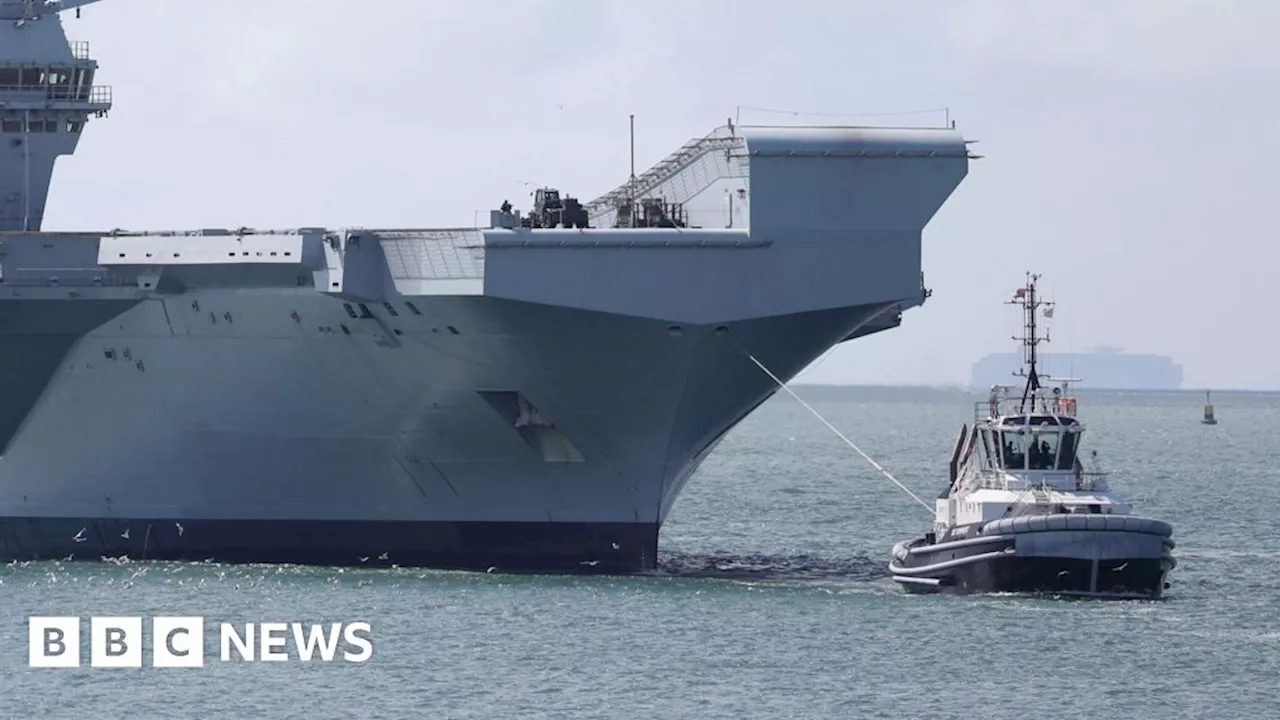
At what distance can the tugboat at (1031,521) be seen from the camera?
34.4m

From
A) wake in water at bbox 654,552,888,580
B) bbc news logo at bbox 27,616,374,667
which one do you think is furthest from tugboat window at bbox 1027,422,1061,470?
bbc news logo at bbox 27,616,374,667

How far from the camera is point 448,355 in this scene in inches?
1415

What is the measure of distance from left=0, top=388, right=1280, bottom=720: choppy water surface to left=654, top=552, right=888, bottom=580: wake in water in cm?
10

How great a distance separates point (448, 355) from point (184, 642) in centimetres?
628

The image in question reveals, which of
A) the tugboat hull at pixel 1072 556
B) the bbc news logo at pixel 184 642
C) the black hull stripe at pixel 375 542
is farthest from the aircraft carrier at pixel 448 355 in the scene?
the bbc news logo at pixel 184 642

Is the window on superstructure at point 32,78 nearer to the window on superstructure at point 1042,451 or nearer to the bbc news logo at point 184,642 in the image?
the bbc news logo at point 184,642

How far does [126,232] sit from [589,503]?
25.2 ft

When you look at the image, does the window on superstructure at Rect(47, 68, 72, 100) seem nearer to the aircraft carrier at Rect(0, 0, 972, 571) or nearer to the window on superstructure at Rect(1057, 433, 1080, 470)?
the aircraft carrier at Rect(0, 0, 972, 571)

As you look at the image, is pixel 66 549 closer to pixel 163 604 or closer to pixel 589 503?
pixel 163 604

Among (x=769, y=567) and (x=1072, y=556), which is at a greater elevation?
(x=1072, y=556)

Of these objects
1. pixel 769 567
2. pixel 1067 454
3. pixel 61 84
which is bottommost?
pixel 769 567

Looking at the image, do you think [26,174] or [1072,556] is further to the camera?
[26,174]

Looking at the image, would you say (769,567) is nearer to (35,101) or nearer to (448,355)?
(448,355)

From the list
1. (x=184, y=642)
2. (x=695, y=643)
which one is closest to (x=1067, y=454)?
(x=695, y=643)
